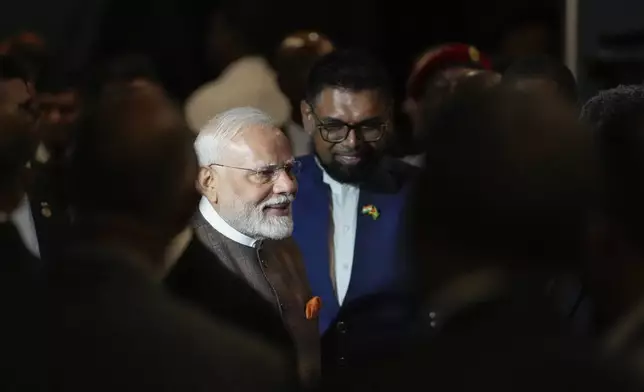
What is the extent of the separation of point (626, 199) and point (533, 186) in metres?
0.15

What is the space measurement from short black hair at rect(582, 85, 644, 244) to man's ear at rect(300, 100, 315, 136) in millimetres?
408

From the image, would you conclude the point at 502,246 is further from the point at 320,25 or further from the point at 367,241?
the point at 320,25

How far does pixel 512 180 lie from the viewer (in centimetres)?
126

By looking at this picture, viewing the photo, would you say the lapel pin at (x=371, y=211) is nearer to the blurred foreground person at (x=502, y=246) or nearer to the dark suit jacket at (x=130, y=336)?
the blurred foreground person at (x=502, y=246)

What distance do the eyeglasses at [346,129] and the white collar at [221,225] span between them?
19 centimetres

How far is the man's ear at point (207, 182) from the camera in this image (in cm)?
123

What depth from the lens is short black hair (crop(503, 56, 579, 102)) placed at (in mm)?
1296

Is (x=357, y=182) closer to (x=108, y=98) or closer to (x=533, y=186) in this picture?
(x=533, y=186)

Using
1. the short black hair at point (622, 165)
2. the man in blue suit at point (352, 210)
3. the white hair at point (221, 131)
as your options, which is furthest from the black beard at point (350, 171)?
the short black hair at point (622, 165)

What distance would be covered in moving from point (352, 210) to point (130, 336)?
0.38 m

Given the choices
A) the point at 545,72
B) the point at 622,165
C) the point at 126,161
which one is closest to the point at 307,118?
the point at 126,161

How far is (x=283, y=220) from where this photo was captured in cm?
127

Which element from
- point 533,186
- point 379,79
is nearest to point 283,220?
point 379,79

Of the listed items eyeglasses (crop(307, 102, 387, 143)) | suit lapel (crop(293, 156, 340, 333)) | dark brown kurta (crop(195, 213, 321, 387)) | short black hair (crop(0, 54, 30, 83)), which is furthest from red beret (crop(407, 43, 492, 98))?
short black hair (crop(0, 54, 30, 83))
